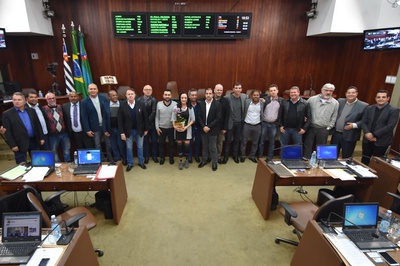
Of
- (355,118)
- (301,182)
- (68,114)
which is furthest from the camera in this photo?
(68,114)

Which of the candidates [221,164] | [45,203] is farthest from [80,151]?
[221,164]

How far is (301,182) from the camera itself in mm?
3148

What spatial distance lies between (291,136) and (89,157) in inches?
154

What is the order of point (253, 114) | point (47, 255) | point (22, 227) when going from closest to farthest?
point (47, 255) < point (22, 227) < point (253, 114)

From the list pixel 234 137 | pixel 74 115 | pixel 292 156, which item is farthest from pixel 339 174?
pixel 74 115

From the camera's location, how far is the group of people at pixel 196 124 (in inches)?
154

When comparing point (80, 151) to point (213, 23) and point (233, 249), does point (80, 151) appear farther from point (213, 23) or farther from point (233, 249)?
point (213, 23)

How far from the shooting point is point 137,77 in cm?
695

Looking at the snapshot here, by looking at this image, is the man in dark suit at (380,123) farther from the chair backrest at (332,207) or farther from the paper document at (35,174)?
the paper document at (35,174)

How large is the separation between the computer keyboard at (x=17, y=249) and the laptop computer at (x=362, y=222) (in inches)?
109

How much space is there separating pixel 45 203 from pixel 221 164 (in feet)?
11.0

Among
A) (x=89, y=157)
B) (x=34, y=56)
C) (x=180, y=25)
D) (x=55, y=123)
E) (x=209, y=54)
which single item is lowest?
(x=89, y=157)

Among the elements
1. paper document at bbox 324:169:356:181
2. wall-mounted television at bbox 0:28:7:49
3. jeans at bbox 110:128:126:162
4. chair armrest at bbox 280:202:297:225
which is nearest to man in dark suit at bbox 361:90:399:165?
paper document at bbox 324:169:356:181

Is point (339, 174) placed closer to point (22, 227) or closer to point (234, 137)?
point (234, 137)
